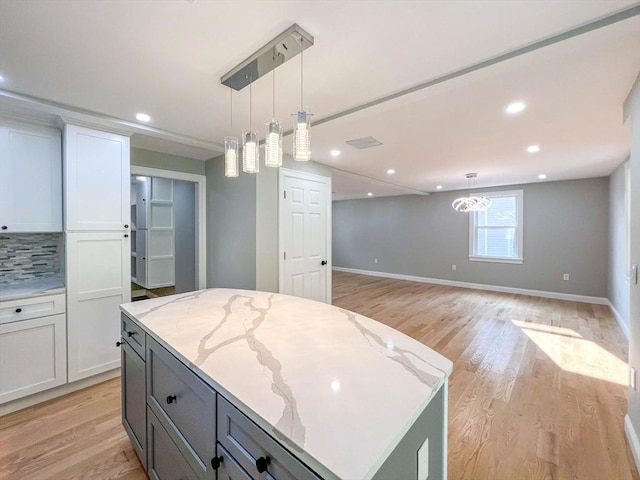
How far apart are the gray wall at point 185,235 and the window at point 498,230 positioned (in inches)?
233

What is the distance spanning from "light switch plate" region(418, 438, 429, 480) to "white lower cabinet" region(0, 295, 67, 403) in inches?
112

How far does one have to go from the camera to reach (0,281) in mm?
2387

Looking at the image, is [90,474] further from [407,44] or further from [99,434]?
[407,44]

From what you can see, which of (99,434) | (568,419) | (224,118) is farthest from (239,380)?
(568,419)

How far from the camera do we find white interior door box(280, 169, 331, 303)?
3572 millimetres

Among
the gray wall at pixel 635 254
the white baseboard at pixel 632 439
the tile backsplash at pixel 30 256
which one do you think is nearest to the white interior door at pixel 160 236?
the tile backsplash at pixel 30 256

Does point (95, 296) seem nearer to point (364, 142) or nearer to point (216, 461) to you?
point (216, 461)

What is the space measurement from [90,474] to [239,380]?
1.56 metres

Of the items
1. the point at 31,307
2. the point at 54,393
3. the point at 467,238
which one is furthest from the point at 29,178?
the point at 467,238

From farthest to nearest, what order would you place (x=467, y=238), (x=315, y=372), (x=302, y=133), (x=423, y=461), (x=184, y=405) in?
(x=467, y=238) < (x=302, y=133) < (x=184, y=405) < (x=315, y=372) < (x=423, y=461)

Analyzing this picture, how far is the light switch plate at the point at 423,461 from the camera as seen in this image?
82cm

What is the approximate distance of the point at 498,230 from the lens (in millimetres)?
6293

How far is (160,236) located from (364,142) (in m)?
5.17

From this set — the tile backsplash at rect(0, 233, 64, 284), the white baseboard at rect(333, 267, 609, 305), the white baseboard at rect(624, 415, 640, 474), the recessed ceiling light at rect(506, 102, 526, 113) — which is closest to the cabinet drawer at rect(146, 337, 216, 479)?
the tile backsplash at rect(0, 233, 64, 284)
